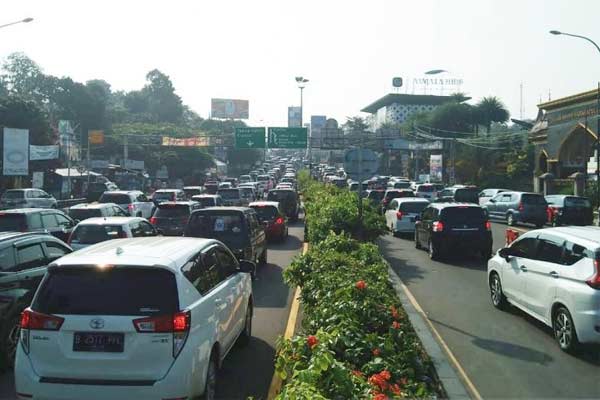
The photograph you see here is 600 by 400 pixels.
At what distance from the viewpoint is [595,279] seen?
7.97 metres

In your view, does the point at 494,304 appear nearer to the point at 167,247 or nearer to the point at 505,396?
the point at 505,396

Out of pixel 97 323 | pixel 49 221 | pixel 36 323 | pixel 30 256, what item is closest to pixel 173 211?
pixel 49 221

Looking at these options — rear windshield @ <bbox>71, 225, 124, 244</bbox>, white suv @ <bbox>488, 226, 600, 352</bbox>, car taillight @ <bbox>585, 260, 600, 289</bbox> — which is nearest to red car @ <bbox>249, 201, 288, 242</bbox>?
rear windshield @ <bbox>71, 225, 124, 244</bbox>

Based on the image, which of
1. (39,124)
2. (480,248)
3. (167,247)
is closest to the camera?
(167,247)

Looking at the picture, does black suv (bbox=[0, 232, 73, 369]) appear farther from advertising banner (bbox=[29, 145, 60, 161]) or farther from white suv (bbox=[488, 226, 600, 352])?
advertising banner (bbox=[29, 145, 60, 161])

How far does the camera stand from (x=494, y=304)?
11352 millimetres

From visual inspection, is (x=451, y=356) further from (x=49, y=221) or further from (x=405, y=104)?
(x=405, y=104)

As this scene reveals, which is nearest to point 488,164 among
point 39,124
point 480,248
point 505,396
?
point 39,124

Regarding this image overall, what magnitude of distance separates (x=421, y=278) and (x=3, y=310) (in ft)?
30.8

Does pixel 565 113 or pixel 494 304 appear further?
pixel 565 113

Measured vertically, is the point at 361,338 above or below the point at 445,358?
above

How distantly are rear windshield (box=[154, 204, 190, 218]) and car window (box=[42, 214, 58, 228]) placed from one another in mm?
4184

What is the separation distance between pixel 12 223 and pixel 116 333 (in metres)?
10.2

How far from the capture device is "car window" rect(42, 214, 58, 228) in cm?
1526
